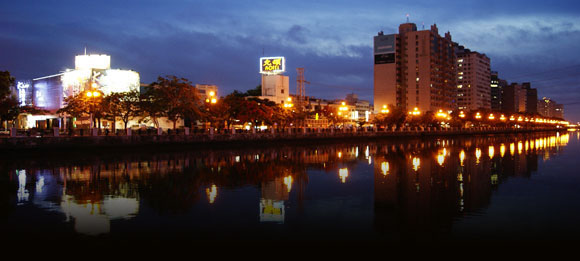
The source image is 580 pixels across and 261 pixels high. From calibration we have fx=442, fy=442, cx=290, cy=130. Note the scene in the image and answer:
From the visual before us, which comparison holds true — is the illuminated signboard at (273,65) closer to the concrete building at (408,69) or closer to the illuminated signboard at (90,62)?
the illuminated signboard at (90,62)

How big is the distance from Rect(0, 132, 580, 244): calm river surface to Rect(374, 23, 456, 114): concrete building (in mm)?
119141

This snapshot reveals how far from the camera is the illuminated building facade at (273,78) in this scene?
10075cm

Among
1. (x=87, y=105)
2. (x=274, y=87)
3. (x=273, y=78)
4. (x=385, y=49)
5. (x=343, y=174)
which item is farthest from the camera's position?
(x=385, y=49)

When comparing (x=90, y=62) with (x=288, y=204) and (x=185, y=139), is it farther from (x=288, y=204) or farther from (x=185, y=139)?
(x=288, y=204)

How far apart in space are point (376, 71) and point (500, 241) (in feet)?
451

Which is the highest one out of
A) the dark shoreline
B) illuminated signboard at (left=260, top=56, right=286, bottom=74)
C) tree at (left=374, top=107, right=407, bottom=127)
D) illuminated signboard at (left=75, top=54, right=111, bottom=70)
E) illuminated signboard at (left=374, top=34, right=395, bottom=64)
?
illuminated signboard at (left=374, top=34, right=395, bottom=64)

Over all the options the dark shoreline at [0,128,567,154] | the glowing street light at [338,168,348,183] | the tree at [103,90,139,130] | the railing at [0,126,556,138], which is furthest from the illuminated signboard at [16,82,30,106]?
the glowing street light at [338,168,348,183]

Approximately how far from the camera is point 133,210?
13.9 metres

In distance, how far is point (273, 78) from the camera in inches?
4016

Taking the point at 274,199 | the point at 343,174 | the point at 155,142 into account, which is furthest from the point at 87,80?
the point at 274,199

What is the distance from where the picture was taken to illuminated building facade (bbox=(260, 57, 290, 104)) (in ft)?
331

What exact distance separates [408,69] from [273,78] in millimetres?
60004

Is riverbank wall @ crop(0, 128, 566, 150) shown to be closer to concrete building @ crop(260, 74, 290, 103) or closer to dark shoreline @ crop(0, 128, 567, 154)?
dark shoreline @ crop(0, 128, 567, 154)

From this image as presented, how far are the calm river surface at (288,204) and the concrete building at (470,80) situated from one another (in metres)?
174
